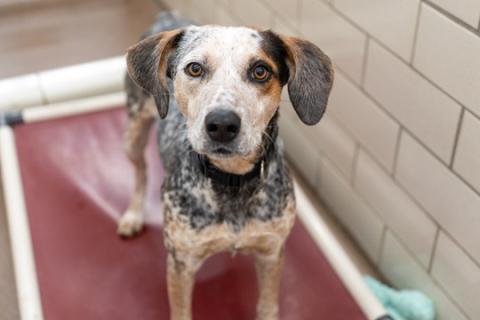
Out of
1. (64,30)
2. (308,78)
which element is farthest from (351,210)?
(64,30)

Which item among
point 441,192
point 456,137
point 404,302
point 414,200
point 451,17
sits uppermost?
point 451,17

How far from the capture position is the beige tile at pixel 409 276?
2.04 m

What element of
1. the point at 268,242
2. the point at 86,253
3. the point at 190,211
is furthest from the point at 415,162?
the point at 86,253

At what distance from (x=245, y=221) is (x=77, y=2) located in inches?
124

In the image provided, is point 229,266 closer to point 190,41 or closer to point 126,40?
point 190,41

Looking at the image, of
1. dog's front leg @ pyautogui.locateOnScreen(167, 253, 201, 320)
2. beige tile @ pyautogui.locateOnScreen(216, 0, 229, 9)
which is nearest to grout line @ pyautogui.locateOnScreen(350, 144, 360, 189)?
dog's front leg @ pyautogui.locateOnScreen(167, 253, 201, 320)

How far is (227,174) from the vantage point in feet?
5.13

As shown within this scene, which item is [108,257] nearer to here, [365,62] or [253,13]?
[365,62]

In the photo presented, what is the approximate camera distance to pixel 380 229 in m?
2.31

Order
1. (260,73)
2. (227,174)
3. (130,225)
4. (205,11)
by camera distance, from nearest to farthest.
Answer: (260,73) → (227,174) → (130,225) → (205,11)

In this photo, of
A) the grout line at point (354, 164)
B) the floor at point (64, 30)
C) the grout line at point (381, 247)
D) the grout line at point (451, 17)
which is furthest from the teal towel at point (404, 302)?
the floor at point (64, 30)

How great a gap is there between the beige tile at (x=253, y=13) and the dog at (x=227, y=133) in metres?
1.04

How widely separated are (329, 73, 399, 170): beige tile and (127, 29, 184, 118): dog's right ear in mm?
878

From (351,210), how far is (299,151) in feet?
1.42
